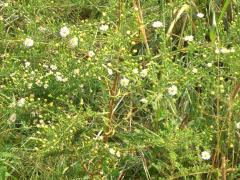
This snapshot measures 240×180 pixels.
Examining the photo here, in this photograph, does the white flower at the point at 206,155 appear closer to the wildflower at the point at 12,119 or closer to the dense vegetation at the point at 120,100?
the dense vegetation at the point at 120,100

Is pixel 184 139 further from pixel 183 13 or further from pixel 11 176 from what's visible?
pixel 183 13

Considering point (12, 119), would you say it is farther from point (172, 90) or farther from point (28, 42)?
point (172, 90)

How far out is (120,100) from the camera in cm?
229

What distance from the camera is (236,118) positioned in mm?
2070

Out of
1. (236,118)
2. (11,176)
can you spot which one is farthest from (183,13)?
(11,176)

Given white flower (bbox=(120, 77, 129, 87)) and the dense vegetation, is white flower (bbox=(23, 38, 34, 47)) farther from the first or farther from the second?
white flower (bbox=(120, 77, 129, 87))

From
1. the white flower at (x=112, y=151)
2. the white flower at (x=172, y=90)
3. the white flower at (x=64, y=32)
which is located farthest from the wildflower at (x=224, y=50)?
the white flower at (x=64, y=32)

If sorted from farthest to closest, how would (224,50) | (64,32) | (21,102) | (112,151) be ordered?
(64,32), (21,102), (224,50), (112,151)

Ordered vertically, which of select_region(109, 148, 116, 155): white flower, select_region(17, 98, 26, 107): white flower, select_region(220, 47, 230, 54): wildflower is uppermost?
select_region(220, 47, 230, 54): wildflower

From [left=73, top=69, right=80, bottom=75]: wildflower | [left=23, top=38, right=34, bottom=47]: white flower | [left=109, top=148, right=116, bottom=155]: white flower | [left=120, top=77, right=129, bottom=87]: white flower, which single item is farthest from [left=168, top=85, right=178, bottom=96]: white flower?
[left=23, top=38, right=34, bottom=47]: white flower

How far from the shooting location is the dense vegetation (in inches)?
76.7

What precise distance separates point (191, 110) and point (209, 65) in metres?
0.29

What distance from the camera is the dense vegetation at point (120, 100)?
1947 mm

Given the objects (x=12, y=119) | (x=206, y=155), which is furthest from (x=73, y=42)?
(x=206, y=155)
